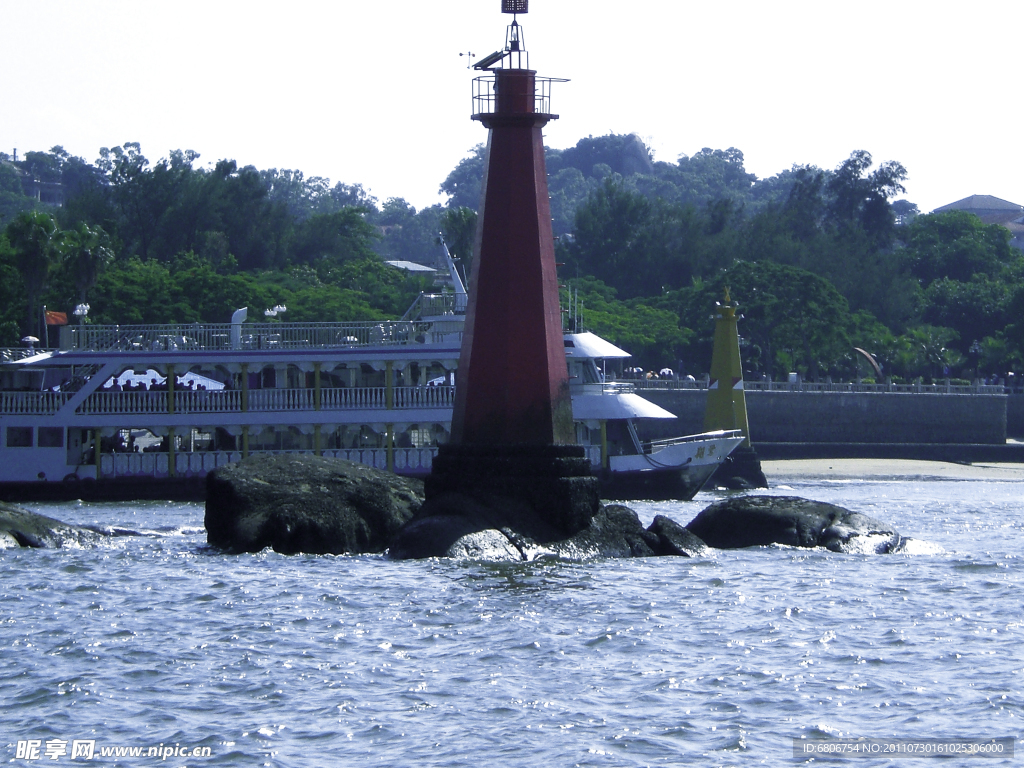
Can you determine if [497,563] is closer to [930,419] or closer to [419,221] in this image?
[930,419]

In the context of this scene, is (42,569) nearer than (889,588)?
No

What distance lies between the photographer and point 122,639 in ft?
54.5

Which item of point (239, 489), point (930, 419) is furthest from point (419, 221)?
point (239, 489)

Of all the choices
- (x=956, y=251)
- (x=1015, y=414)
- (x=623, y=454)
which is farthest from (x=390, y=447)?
(x=956, y=251)

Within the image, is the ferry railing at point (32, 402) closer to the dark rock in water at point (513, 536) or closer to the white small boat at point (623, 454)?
the white small boat at point (623, 454)

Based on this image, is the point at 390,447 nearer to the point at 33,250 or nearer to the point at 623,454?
the point at 623,454

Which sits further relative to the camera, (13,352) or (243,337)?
(13,352)

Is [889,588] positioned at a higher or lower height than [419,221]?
lower

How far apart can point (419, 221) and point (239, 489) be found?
152107 millimetres

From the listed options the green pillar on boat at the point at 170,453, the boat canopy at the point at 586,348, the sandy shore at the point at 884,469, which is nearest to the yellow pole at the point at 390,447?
the boat canopy at the point at 586,348

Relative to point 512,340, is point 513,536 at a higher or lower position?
→ lower

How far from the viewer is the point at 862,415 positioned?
6169 centimetres

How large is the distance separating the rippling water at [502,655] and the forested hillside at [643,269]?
1448 inches

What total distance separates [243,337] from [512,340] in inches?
719
